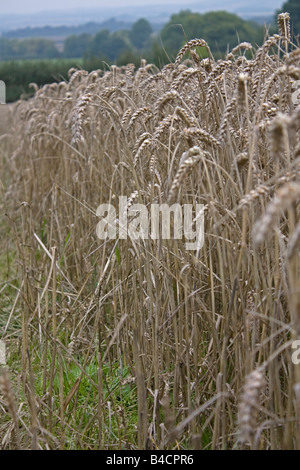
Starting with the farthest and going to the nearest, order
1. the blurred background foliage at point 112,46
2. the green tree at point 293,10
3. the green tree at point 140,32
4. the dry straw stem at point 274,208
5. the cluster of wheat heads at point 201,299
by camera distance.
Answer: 1. the green tree at point 140,32
2. the blurred background foliage at point 112,46
3. the green tree at point 293,10
4. the cluster of wheat heads at point 201,299
5. the dry straw stem at point 274,208

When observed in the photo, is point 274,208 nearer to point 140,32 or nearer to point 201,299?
point 201,299

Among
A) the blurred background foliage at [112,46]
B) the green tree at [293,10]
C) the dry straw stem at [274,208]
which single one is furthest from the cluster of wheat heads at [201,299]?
the blurred background foliage at [112,46]

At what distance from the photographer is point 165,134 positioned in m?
1.76

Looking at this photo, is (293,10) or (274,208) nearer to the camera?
(274,208)

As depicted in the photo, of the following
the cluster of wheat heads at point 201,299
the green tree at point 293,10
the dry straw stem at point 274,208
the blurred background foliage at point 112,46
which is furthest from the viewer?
the blurred background foliage at point 112,46

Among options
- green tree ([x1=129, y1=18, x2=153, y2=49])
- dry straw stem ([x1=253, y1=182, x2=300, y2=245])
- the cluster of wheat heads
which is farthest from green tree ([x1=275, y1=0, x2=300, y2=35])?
green tree ([x1=129, y1=18, x2=153, y2=49])

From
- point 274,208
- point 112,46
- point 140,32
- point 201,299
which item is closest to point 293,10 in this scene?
point 201,299

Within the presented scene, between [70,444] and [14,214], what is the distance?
2.68m

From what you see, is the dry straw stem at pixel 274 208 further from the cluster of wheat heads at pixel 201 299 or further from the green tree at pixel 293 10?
the green tree at pixel 293 10

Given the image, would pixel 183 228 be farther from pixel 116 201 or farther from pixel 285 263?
pixel 116 201

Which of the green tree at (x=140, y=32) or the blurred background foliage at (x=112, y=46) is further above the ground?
the green tree at (x=140, y=32)

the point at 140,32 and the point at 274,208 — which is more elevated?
the point at 140,32

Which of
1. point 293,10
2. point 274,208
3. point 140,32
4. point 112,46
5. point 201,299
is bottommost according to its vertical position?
point 201,299
